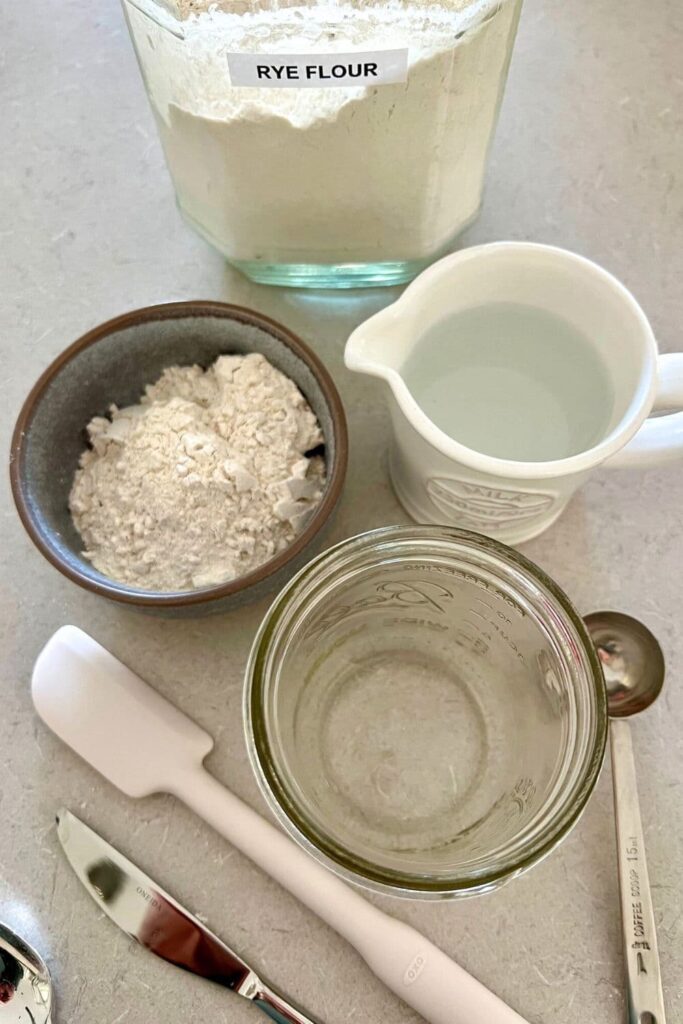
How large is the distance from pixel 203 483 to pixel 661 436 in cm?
22

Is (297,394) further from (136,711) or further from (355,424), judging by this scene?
(136,711)

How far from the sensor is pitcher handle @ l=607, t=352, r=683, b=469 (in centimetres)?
40

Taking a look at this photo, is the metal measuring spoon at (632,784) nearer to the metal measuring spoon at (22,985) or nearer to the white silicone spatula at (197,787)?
the white silicone spatula at (197,787)

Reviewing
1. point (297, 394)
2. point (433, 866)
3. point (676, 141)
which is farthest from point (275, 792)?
point (676, 141)

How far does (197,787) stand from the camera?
0.43m

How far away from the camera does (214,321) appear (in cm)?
47

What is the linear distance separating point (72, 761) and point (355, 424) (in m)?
0.25

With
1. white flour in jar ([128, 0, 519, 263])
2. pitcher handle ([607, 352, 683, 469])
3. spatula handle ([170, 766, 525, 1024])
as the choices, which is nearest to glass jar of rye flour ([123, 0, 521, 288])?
white flour in jar ([128, 0, 519, 263])

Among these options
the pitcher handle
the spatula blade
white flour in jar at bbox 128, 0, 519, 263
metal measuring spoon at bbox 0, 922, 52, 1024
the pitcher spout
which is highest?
white flour in jar at bbox 128, 0, 519, 263

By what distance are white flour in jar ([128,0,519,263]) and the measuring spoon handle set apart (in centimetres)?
30

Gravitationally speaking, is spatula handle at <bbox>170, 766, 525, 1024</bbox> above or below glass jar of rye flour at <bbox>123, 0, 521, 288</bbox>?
below

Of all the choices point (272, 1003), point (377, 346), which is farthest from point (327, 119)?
point (272, 1003)

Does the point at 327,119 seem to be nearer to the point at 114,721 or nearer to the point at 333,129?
the point at 333,129

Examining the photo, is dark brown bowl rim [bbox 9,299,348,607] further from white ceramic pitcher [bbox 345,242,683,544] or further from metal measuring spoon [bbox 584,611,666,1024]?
metal measuring spoon [bbox 584,611,666,1024]
